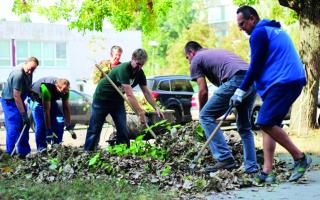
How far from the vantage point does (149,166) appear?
276 inches

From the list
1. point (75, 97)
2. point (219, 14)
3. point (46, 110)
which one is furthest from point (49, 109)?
point (219, 14)

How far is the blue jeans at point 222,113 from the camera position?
7.24 meters

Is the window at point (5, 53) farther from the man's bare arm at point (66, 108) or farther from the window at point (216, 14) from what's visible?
the man's bare arm at point (66, 108)

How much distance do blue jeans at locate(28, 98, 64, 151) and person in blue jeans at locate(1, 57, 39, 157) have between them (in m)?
0.19

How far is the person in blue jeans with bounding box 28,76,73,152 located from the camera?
999 cm

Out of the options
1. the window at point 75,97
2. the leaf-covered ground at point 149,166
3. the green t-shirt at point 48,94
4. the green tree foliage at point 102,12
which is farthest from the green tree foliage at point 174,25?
the leaf-covered ground at point 149,166

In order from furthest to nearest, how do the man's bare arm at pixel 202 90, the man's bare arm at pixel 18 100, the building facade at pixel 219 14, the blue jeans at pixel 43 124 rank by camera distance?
the building facade at pixel 219 14 → the blue jeans at pixel 43 124 → the man's bare arm at pixel 18 100 → the man's bare arm at pixel 202 90

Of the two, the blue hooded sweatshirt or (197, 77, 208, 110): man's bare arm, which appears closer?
the blue hooded sweatshirt

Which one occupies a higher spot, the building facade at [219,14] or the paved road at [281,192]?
the building facade at [219,14]

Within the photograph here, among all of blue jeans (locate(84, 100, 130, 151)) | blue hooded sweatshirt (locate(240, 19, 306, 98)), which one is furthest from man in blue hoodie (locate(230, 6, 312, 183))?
blue jeans (locate(84, 100, 130, 151))

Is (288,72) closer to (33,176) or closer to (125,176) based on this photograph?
(125,176)

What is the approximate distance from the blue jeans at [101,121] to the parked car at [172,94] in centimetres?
952

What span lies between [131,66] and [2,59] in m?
42.0

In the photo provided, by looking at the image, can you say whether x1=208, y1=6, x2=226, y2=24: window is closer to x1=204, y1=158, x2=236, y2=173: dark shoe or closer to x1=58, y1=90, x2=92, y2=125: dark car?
x1=58, y1=90, x2=92, y2=125: dark car
